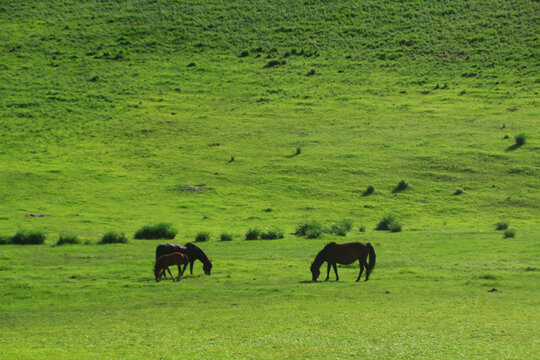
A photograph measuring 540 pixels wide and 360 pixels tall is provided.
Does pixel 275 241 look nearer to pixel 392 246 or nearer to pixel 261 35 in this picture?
pixel 392 246

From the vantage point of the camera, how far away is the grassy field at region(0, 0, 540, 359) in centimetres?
1581

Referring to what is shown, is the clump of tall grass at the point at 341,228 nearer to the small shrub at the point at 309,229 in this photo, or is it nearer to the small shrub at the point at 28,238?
the small shrub at the point at 309,229

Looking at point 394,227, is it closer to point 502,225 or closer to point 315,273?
point 502,225

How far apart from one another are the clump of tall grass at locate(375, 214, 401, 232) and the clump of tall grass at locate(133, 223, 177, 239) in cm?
1032

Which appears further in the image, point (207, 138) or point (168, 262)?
point (207, 138)

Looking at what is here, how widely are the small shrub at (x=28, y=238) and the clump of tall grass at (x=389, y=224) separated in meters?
16.1

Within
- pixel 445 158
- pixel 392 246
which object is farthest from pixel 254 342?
pixel 445 158

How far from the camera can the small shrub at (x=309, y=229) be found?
33031mm

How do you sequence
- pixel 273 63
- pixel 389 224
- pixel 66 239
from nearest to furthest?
1. pixel 66 239
2. pixel 389 224
3. pixel 273 63

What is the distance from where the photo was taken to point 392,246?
29656 mm

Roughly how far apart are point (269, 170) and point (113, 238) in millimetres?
18785

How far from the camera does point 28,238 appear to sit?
3023 cm

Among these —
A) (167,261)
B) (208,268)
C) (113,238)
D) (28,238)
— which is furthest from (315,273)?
(28,238)

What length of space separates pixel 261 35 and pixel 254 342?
72268mm
